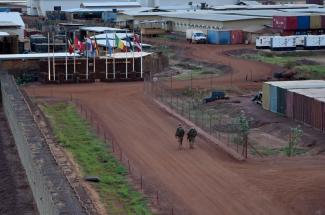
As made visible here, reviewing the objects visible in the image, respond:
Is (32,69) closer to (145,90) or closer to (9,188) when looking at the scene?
(145,90)

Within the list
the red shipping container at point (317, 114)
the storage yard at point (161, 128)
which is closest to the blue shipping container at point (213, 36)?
the storage yard at point (161, 128)

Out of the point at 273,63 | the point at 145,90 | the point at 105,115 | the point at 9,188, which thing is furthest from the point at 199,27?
the point at 9,188

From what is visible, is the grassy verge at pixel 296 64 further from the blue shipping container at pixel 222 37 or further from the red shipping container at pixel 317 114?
the red shipping container at pixel 317 114

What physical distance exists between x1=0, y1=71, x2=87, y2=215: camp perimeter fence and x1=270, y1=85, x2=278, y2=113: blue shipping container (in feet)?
35.0

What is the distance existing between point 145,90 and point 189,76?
23.6 ft

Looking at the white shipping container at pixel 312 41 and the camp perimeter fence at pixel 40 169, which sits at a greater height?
the white shipping container at pixel 312 41

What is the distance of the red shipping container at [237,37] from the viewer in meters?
72.9

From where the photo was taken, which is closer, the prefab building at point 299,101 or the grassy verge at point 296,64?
the prefab building at point 299,101

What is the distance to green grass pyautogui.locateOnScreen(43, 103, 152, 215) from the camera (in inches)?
811

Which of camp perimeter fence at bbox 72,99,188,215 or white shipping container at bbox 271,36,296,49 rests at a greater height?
white shipping container at bbox 271,36,296,49

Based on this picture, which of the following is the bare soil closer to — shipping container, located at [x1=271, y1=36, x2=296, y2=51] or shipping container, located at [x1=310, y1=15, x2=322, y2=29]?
shipping container, located at [x1=271, y1=36, x2=296, y2=51]

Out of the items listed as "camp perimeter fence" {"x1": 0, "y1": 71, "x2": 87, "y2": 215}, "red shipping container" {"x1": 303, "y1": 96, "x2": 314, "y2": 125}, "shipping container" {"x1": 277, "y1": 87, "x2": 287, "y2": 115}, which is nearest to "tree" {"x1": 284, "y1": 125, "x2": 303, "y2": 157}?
"red shipping container" {"x1": 303, "y1": 96, "x2": 314, "y2": 125}

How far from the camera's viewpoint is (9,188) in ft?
75.9

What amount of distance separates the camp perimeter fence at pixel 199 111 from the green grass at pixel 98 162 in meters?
4.52
